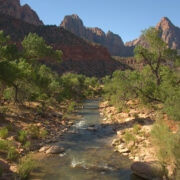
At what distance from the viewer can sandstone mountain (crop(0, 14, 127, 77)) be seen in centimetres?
8034

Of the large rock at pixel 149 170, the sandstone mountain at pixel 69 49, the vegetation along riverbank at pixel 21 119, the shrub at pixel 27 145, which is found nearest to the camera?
the large rock at pixel 149 170

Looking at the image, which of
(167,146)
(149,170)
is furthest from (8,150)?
(167,146)

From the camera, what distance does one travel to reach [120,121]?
→ 17.2 metres

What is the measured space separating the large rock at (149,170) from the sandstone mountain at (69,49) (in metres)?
73.2

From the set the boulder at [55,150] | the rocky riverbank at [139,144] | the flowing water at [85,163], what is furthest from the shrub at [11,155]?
the rocky riverbank at [139,144]

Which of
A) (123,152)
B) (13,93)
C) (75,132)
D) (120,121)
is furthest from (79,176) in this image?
(13,93)

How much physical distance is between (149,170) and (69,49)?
3661 inches

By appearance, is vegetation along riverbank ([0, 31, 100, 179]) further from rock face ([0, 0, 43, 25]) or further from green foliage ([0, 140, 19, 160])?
rock face ([0, 0, 43, 25])

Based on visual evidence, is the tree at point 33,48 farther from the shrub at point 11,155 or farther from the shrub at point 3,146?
the shrub at point 11,155

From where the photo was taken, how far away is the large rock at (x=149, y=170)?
6977 mm

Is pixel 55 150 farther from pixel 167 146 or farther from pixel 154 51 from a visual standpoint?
pixel 154 51

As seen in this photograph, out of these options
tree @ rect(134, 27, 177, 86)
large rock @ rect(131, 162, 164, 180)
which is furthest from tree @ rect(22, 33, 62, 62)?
large rock @ rect(131, 162, 164, 180)

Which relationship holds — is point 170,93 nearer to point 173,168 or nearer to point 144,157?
point 144,157

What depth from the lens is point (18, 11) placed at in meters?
120
